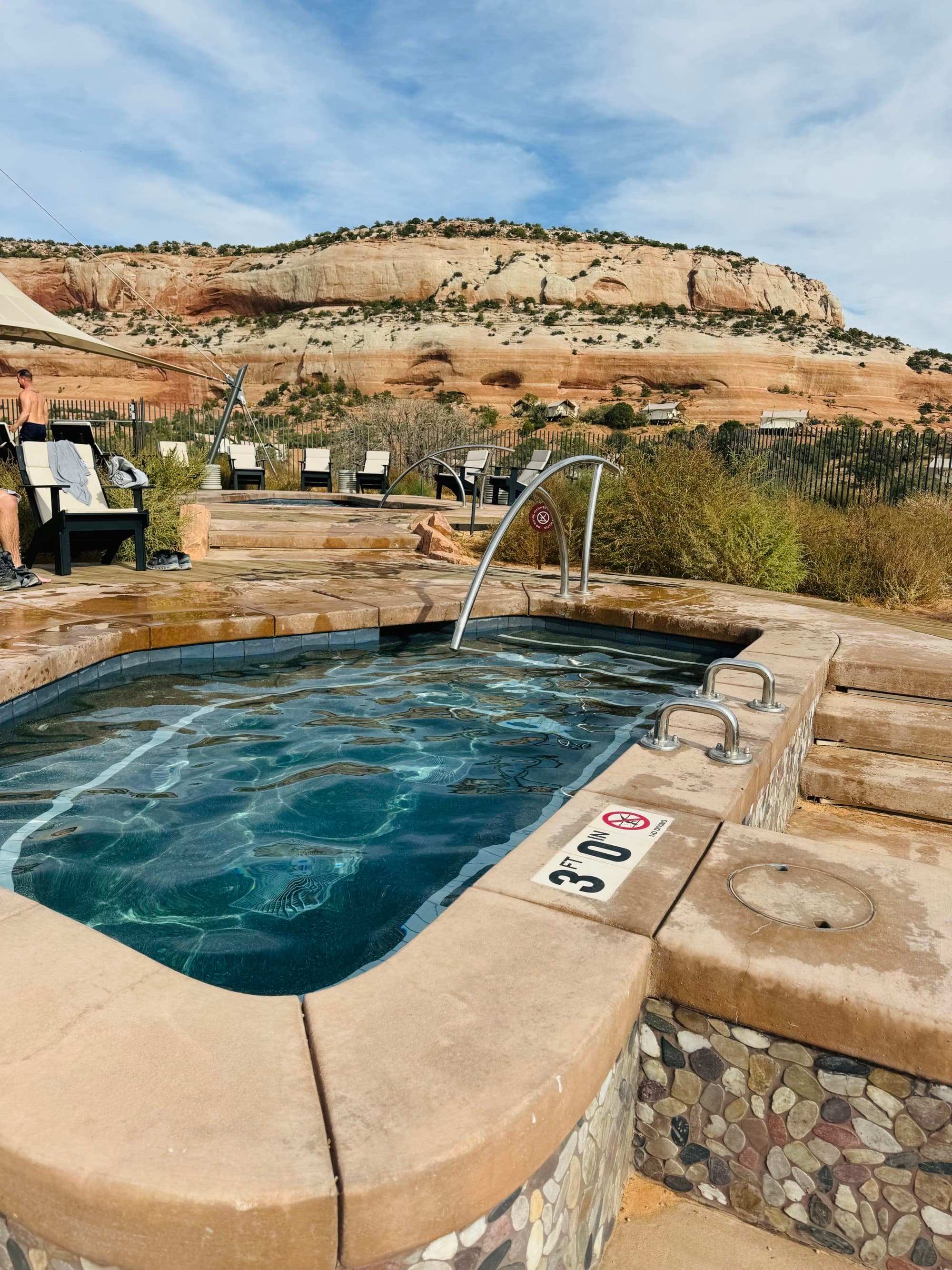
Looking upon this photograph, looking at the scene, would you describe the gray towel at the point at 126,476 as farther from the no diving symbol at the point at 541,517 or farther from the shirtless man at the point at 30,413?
the no diving symbol at the point at 541,517

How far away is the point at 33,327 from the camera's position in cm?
770

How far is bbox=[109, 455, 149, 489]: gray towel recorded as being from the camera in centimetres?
549

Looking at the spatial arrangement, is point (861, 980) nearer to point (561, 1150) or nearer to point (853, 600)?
point (561, 1150)

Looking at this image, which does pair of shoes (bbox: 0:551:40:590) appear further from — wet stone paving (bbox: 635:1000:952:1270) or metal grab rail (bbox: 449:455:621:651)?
wet stone paving (bbox: 635:1000:952:1270)

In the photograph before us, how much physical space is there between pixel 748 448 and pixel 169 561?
436 inches

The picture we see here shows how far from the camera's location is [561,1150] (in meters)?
1.13

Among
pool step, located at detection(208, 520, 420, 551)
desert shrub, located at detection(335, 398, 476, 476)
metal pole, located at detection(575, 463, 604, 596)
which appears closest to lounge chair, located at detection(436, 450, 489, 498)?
desert shrub, located at detection(335, 398, 476, 476)

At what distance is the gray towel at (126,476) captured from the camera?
18.0 feet

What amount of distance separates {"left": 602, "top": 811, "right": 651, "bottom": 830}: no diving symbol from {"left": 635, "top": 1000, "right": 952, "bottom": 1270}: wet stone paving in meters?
0.52

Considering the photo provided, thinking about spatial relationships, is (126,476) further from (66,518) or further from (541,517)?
(541,517)

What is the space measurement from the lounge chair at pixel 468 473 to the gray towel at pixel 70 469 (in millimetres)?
7104

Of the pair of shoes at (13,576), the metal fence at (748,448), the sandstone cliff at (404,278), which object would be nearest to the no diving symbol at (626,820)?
the pair of shoes at (13,576)

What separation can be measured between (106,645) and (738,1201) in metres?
3.39

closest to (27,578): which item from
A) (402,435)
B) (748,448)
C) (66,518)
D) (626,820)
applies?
Answer: (66,518)
